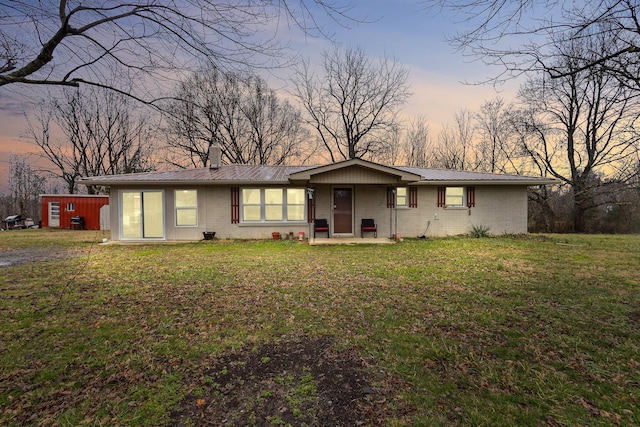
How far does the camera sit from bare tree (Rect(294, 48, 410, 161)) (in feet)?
77.0

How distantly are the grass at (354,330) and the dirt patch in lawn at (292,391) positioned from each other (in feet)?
0.35

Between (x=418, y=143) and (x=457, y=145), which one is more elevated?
(x=418, y=143)

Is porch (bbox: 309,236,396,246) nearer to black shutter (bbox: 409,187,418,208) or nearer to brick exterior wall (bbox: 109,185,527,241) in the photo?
brick exterior wall (bbox: 109,185,527,241)

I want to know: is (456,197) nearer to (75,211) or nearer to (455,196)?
(455,196)

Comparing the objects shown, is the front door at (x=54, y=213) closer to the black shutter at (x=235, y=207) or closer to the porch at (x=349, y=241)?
the black shutter at (x=235, y=207)

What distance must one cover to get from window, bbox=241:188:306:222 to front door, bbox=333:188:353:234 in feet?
4.48

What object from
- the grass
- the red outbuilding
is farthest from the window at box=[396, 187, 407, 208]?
the red outbuilding

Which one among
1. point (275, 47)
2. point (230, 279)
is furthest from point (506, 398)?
point (230, 279)

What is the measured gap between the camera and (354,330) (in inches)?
155

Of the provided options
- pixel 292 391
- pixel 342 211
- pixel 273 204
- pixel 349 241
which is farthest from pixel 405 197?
pixel 292 391

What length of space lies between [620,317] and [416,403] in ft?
12.5

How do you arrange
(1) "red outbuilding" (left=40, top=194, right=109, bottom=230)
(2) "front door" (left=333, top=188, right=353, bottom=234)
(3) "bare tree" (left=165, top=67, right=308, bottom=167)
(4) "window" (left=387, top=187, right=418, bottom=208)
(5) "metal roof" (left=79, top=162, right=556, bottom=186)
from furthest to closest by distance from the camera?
(3) "bare tree" (left=165, top=67, right=308, bottom=167) → (1) "red outbuilding" (left=40, top=194, right=109, bottom=230) → (4) "window" (left=387, top=187, right=418, bottom=208) → (2) "front door" (left=333, top=188, right=353, bottom=234) → (5) "metal roof" (left=79, top=162, right=556, bottom=186)

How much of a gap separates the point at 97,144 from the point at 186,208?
2195cm

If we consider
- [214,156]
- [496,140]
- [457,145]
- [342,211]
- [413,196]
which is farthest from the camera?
[457,145]
